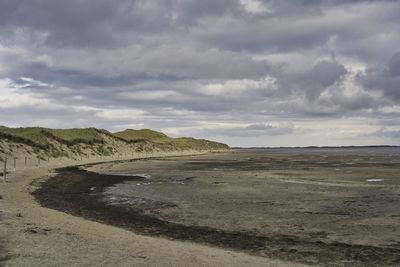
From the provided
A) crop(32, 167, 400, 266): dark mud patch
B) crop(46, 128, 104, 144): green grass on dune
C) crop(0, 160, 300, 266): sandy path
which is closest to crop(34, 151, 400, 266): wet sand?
crop(32, 167, 400, 266): dark mud patch

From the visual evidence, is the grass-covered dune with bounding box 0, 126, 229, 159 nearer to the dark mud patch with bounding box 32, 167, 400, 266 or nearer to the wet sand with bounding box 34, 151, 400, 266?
the wet sand with bounding box 34, 151, 400, 266

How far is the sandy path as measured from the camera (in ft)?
39.7

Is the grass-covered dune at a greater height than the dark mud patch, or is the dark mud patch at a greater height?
the grass-covered dune

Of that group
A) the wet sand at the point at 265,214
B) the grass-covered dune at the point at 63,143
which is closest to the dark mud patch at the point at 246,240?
the wet sand at the point at 265,214

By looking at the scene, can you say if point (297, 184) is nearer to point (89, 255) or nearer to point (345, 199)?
point (345, 199)

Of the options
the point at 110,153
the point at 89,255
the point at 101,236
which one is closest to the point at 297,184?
the point at 101,236

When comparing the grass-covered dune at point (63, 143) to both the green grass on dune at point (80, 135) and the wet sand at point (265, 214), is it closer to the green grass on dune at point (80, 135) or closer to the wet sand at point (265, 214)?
the green grass on dune at point (80, 135)

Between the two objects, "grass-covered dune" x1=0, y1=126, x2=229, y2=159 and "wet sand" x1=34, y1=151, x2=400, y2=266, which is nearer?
"wet sand" x1=34, y1=151, x2=400, y2=266

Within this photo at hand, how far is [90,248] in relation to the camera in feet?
→ 44.1

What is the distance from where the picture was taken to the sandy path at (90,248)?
39.7 ft

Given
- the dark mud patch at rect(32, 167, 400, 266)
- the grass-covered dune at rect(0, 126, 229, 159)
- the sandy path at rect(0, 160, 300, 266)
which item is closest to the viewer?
the sandy path at rect(0, 160, 300, 266)

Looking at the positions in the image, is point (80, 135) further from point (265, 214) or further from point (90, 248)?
point (90, 248)

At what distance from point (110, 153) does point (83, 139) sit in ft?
33.8

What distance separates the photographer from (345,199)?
25922 mm
